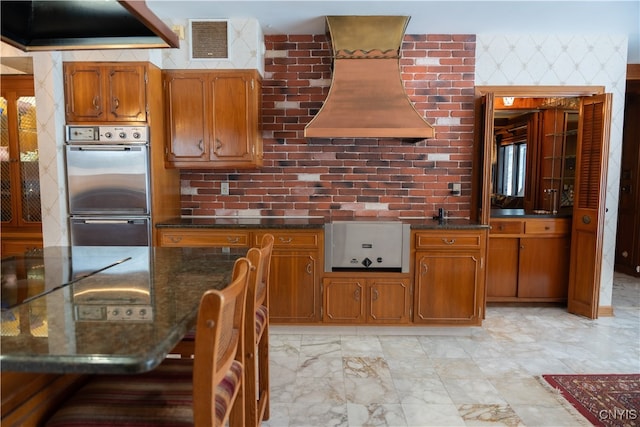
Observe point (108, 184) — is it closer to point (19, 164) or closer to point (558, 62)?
point (19, 164)

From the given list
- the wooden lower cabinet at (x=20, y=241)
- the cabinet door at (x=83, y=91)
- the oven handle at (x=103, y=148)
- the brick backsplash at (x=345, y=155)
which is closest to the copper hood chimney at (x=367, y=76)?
the brick backsplash at (x=345, y=155)

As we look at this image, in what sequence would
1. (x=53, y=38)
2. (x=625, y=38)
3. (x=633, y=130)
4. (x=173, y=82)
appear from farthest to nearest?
(x=633, y=130)
(x=625, y=38)
(x=173, y=82)
(x=53, y=38)

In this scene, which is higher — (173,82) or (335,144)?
(173,82)

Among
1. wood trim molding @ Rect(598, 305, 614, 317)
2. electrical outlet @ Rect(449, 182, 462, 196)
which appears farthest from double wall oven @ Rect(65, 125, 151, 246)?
wood trim molding @ Rect(598, 305, 614, 317)

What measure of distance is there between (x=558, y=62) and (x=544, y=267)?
1.94 m

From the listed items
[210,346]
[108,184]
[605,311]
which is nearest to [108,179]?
[108,184]

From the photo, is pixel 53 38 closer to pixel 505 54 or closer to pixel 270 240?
pixel 270 240

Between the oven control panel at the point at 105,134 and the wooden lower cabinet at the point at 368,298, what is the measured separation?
187 cm

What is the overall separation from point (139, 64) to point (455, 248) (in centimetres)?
291

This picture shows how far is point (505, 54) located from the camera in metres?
3.50

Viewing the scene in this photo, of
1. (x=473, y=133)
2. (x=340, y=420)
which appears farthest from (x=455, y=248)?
(x=340, y=420)

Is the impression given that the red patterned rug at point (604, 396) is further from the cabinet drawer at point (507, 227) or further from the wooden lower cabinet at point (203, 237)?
the wooden lower cabinet at point (203, 237)

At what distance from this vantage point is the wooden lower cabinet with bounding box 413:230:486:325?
3.07 meters

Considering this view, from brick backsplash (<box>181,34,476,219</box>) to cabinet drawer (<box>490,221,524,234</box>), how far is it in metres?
0.37
